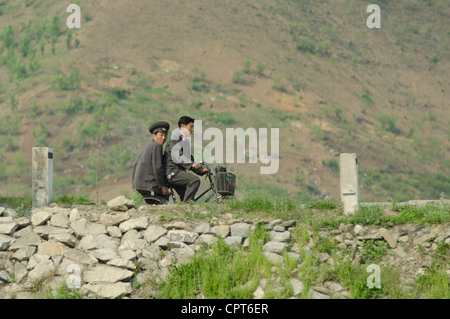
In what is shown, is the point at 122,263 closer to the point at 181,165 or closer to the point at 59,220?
the point at 59,220

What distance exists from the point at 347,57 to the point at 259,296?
7350 cm

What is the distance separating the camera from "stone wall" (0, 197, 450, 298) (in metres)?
7.94

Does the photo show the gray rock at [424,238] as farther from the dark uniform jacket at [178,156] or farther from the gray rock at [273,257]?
the dark uniform jacket at [178,156]

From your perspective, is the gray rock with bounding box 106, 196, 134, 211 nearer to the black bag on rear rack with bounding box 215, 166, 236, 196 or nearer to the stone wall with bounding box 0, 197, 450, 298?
the stone wall with bounding box 0, 197, 450, 298

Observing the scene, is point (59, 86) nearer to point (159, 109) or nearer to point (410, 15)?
point (159, 109)

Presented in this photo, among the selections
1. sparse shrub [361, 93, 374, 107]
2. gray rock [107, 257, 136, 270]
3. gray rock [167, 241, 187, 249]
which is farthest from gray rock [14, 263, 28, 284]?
sparse shrub [361, 93, 374, 107]

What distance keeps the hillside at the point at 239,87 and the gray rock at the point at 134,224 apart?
3673cm

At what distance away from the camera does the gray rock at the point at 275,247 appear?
8.45m

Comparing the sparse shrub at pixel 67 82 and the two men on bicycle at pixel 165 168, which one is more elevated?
the sparse shrub at pixel 67 82

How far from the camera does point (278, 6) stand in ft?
274

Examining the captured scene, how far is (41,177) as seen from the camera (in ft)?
32.7

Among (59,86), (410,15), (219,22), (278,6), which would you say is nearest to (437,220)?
(59,86)

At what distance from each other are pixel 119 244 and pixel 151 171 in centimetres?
173

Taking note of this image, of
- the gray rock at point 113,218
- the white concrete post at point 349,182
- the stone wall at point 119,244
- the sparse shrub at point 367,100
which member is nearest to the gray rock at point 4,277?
the stone wall at point 119,244
